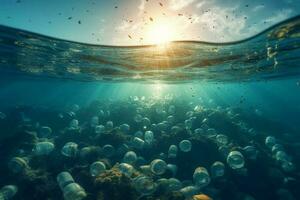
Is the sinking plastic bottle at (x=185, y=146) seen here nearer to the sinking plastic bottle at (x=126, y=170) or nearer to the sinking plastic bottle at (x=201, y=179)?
the sinking plastic bottle at (x=201, y=179)

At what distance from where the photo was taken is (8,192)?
10789 millimetres

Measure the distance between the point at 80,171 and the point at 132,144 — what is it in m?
5.08

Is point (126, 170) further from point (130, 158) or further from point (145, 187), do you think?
point (130, 158)

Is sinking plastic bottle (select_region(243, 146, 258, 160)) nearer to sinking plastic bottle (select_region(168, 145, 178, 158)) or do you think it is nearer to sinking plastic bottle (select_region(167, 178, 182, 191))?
sinking plastic bottle (select_region(168, 145, 178, 158))

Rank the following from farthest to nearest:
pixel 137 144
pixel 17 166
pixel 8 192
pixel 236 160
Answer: pixel 137 144 < pixel 236 160 < pixel 17 166 < pixel 8 192

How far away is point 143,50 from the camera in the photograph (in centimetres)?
1639

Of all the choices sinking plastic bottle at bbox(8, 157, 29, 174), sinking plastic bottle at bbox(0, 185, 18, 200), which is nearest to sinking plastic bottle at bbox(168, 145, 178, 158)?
sinking plastic bottle at bbox(8, 157, 29, 174)

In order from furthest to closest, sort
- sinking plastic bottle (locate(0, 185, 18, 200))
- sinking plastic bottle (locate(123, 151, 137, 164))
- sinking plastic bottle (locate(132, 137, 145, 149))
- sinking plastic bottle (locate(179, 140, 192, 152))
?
sinking plastic bottle (locate(132, 137, 145, 149)) → sinking plastic bottle (locate(179, 140, 192, 152)) → sinking plastic bottle (locate(123, 151, 137, 164)) → sinking plastic bottle (locate(0, 185, 18, 200))

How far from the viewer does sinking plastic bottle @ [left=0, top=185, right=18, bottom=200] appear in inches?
417

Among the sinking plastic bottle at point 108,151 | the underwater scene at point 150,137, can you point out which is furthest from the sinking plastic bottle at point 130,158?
the sinking plastic bottle at point 108,151

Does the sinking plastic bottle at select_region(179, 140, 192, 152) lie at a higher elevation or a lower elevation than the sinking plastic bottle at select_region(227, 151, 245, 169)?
higher

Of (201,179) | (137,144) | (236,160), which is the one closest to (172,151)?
(137,144)

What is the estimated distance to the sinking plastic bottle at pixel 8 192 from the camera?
1060 cm

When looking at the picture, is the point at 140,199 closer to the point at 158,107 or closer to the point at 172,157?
the point at 172,157
